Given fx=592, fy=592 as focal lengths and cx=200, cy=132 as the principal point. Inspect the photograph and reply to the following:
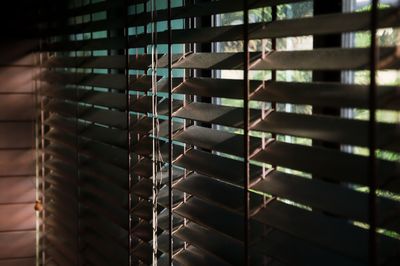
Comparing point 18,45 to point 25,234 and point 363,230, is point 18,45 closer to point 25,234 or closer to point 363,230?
point 25,234

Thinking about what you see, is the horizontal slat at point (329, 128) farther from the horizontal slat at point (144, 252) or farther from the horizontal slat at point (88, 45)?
the horizontal slat at point (88, 45)

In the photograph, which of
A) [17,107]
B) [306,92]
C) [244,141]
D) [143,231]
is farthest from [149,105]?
[17,107]

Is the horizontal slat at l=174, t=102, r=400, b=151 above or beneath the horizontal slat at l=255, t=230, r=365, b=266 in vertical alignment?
above

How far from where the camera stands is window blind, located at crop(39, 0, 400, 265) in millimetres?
930

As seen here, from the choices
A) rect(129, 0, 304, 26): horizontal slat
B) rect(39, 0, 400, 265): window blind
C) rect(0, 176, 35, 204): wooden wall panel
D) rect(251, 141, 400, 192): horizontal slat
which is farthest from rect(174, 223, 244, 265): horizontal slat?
rect(0, 176, 35, 204): wooden wall panel

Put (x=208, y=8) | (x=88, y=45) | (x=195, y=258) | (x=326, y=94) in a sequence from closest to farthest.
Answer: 1. (x=326, y=94)
2. (x=208, y=8)
3. (x=195, y=258)
4. (x=88, y=45)

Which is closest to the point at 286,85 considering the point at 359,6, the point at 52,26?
the point at 359,6

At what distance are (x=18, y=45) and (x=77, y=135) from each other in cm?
76

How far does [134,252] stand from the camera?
1.75 meters

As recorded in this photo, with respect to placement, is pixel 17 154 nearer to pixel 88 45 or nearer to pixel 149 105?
pixel 88 45

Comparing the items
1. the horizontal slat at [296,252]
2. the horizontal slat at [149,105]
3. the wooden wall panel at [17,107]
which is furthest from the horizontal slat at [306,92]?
the wooden wall panel at [17,107]

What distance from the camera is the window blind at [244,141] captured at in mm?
930

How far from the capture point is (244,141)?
3.76 ft

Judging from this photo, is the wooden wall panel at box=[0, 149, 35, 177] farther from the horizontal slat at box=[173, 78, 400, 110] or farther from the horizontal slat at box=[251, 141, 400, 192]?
the horizontal slat at box=[251, 141, 400, 192]
